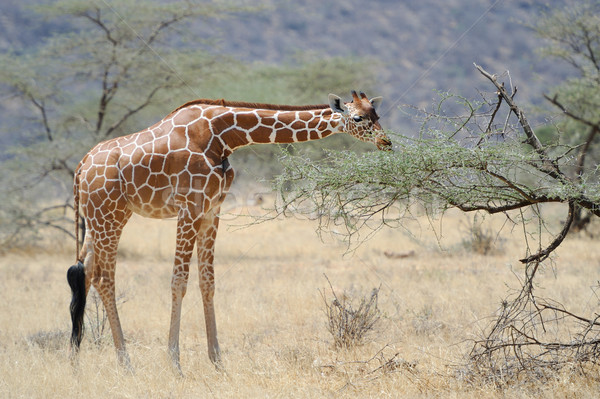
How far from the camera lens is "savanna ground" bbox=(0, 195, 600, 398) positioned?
193 inches

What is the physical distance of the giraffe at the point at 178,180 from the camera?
559cm

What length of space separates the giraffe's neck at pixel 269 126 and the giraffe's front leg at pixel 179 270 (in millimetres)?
719

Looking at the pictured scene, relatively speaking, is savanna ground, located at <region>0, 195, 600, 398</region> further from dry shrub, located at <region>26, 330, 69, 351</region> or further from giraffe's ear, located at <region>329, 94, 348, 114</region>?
giraffe's ear, located at <region>329, 94, 348, 114</region>

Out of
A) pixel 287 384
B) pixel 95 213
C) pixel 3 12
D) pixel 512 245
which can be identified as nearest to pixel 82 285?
pixel 95 213

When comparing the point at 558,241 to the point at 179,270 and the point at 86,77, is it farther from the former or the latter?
the point at 86,77

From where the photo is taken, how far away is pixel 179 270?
573 centimetres

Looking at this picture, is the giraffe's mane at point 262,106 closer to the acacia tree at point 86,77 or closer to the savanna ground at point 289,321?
the savanna ground at point 289,321

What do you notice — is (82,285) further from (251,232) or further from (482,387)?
(251,232)

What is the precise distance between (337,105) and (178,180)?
4.89ft

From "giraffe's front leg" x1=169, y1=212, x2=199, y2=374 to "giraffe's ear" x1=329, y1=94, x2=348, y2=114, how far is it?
1521mm

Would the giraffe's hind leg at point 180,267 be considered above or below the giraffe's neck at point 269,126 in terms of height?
below

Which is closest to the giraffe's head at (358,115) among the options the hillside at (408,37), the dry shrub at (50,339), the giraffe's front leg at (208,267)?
the giraffe's front leg at (208,267)

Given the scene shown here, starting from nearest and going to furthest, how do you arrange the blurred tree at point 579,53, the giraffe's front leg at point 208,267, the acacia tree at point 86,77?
the giraffe's front leg at point 208,267 → the acacia tree at point 86,77 → the blurred tree at point 579,53

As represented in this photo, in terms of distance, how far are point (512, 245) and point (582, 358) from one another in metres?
7.79
